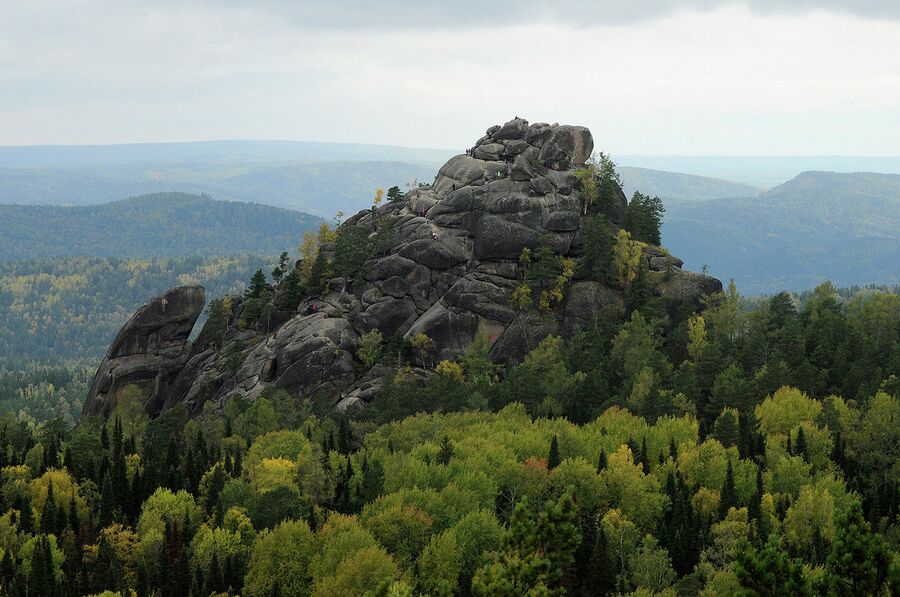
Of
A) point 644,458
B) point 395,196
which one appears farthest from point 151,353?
point 644,458

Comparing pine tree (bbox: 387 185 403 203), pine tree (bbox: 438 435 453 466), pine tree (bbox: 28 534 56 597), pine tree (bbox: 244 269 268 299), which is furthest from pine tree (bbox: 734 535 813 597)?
pine tree (bbox: 244 269 268 299)

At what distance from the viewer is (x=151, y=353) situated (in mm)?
171750

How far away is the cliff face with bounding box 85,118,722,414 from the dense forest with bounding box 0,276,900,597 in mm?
10186

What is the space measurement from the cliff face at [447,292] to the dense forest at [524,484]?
10.2 metres

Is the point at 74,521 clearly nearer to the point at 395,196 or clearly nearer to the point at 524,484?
the point at 524,484

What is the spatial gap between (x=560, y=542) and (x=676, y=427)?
135 feet

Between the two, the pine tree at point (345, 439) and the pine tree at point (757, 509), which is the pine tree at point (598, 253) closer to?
the pine tree at point (345, 439)

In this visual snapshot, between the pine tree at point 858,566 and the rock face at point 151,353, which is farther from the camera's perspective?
the rock face at point 151,353

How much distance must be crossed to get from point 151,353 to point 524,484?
101 metres

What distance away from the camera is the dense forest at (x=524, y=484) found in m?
76.1

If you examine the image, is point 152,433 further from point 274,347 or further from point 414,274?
point 414,274

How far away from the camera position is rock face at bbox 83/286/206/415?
16712 cm

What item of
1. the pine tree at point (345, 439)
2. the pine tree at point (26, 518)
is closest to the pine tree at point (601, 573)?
the pine tree at point (345, 439)

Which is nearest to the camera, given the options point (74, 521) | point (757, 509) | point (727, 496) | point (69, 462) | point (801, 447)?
point (757, 509)
